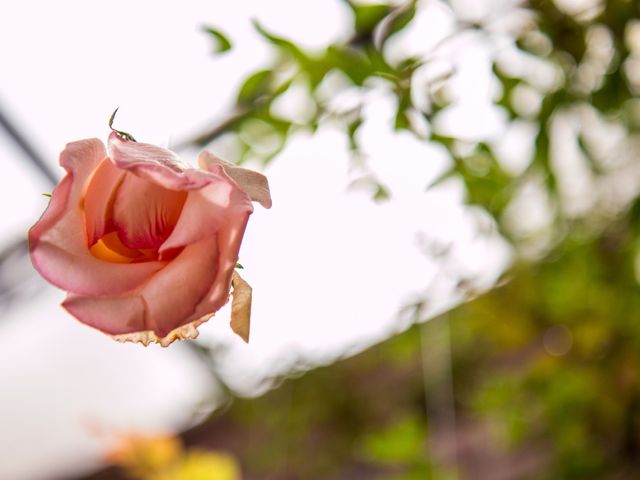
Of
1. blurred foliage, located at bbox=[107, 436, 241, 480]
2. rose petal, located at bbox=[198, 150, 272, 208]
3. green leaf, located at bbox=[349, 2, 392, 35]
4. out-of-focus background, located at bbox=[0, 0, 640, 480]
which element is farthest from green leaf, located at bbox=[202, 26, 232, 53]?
blurred foliage, located at bbox=[107, 436, 241, 480]

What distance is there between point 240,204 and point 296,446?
174 cm

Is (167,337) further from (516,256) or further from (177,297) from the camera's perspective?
(516,256)

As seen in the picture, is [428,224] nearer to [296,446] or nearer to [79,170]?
[79,170]

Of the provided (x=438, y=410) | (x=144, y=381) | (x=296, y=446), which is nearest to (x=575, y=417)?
(x=438, y=410)

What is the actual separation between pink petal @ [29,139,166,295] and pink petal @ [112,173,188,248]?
1cm

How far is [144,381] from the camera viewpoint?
8.28 feet

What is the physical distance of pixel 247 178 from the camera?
27 centimetres

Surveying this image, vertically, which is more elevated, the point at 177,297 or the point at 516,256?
the point at 177,297

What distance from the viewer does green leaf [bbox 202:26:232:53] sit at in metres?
0.47

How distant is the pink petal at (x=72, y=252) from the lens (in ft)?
0.79

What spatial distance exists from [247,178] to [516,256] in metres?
0.83

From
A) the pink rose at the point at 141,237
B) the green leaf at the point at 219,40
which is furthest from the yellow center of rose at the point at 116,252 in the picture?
the green leaf at the point at 219,40

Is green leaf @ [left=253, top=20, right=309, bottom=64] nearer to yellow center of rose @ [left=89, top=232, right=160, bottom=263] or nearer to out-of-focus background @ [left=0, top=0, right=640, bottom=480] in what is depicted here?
out-of-focus background @ [left=0, top=0, right=640, bottom=480]

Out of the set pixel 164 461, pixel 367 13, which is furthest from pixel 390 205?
pixel 164 461
